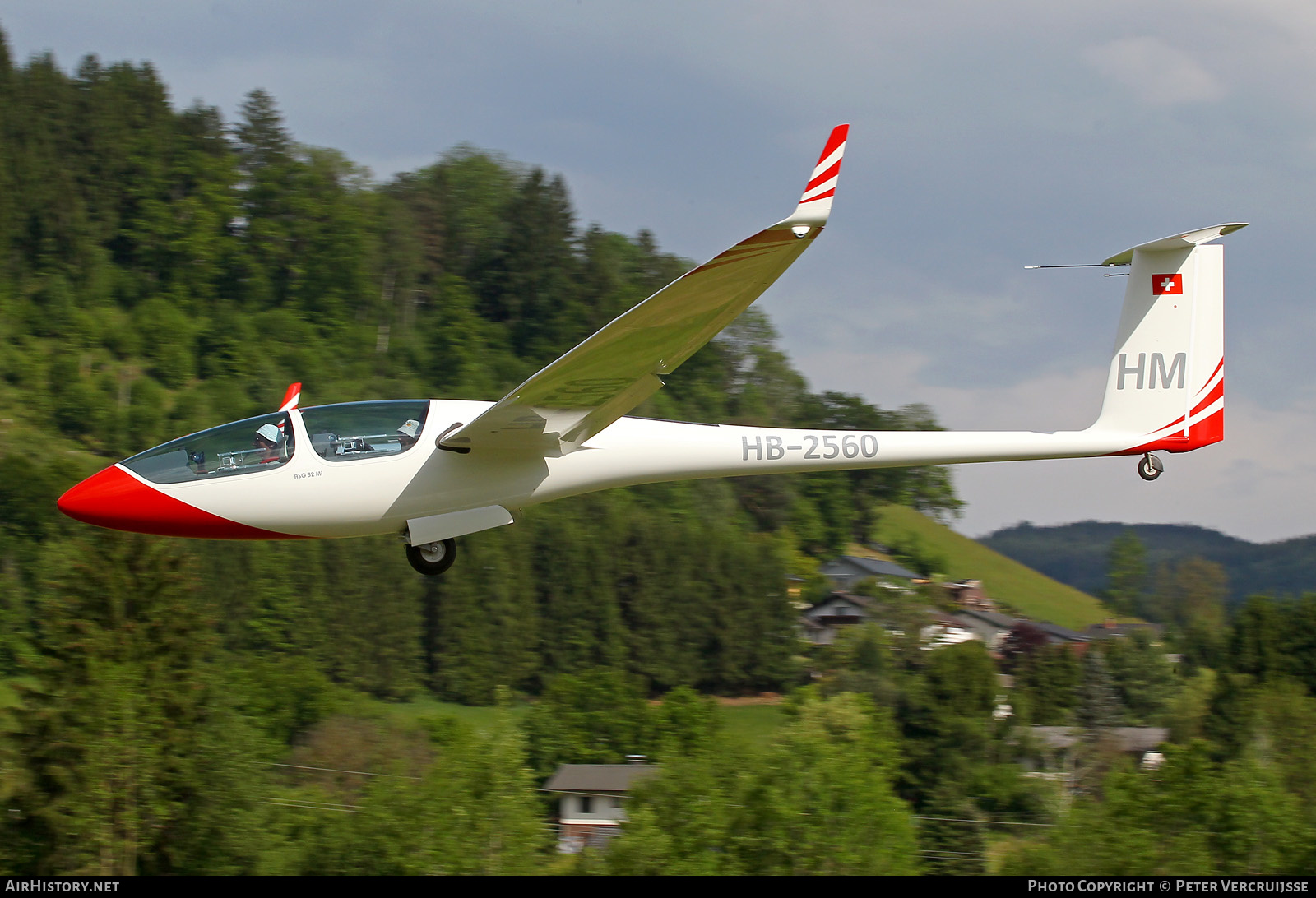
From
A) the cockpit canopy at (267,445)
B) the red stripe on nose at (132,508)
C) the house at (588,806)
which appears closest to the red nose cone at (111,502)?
the red stripe on nose at (132,508)

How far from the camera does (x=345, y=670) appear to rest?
68.4 metres

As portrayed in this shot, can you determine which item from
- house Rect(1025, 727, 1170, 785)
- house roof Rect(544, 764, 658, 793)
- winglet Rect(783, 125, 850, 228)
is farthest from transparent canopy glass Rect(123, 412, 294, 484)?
house Rect(1025, 727, 1170, 785)

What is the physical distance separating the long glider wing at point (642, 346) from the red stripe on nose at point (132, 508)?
2.40 m

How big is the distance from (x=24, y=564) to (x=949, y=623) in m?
55.0

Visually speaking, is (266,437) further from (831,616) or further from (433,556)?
(831,616)

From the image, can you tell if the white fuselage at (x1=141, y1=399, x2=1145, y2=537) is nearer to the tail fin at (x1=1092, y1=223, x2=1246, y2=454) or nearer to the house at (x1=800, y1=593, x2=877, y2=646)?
the tail fin at (x1=1092, y1=223, x2=1246, y2=454)

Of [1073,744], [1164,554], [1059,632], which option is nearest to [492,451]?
[1073,744]

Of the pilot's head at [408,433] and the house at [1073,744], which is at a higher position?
the pilot's head at [408,433]

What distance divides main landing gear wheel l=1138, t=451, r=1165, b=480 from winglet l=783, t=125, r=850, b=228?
25.2 ft

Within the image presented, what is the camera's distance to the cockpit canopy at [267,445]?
11.6 m

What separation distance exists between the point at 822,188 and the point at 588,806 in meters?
43.3

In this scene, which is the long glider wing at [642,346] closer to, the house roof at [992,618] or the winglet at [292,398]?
the winglet at [292,398]

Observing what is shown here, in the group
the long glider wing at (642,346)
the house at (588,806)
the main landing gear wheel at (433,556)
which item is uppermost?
the long glider wing at (642,346)

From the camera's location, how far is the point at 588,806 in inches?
1925
